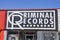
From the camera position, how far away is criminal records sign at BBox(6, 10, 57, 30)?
2950 cm

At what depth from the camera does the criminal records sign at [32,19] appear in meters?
29.5

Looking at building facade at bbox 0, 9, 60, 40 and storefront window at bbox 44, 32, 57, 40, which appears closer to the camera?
storefront window at bbox 44, 32, 57, 40

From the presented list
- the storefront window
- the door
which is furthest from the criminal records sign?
the door

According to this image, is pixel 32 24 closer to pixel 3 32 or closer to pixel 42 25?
pixel 42 25

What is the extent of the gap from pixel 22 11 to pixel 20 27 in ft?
6.31

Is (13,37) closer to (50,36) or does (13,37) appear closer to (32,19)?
(32,19)

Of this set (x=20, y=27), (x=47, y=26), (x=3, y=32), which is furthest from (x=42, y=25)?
(x=3, y=32)

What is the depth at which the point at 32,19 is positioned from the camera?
29.8 m

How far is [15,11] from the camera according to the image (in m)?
30.3

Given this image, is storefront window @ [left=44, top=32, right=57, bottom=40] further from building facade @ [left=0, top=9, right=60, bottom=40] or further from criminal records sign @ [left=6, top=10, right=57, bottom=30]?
criminal records sign @ [left=6, top=10, right=57, bottom=30]

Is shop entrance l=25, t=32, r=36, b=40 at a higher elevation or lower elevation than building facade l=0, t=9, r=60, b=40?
lower

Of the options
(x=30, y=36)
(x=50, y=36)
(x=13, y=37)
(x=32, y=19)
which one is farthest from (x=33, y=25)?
(x=13, y=37)

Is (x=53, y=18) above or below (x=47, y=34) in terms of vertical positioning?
above

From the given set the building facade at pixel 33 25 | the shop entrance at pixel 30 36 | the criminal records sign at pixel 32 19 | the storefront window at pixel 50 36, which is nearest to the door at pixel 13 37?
the building facade at pixel 33 25
